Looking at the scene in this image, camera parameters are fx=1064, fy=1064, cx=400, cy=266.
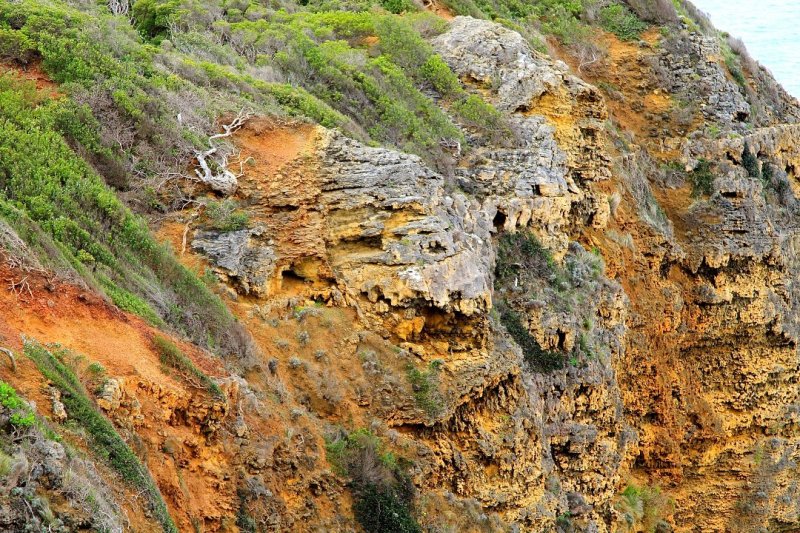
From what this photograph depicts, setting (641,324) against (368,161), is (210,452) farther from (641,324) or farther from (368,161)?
(641,324)

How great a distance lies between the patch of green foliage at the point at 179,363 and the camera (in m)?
12.8

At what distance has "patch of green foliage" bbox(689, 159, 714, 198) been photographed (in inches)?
1253

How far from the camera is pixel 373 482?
15.5 m

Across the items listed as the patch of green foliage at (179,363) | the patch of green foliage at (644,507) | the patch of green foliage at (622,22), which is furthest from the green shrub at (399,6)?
the patch of green foliage at (179,363)

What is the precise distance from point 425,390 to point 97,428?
7777 mm

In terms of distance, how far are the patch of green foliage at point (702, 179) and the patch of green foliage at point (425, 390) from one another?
1700cm

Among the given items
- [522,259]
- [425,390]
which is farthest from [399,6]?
[425,390]

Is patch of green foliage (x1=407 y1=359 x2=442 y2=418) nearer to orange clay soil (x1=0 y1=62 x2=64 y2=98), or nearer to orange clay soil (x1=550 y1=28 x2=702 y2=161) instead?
orange clay soil (x1=0 y1=62 x2=64 y2=98)

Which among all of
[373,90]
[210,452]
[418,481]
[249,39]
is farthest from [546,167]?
[210,452]

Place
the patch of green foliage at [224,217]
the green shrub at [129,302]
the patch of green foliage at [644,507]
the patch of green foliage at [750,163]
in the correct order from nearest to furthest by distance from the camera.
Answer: the green shrub at [129,302]
the patch of green foliage at [224,217]
the patch of green foliage at [644,507]
the patch of green foliage at [750,163]

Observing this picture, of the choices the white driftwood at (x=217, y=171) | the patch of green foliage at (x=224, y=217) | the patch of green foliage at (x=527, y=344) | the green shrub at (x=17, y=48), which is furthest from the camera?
the patch of green foliage at (x=527, y=344)

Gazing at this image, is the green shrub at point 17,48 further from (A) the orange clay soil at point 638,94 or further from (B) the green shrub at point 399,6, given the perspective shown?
(A) the orange clay soil at point 638,94

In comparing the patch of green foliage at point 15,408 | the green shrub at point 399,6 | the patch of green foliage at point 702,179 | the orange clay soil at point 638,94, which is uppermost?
the patch of green foliage at point 15,408

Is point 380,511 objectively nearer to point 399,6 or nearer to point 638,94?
point 399,6
